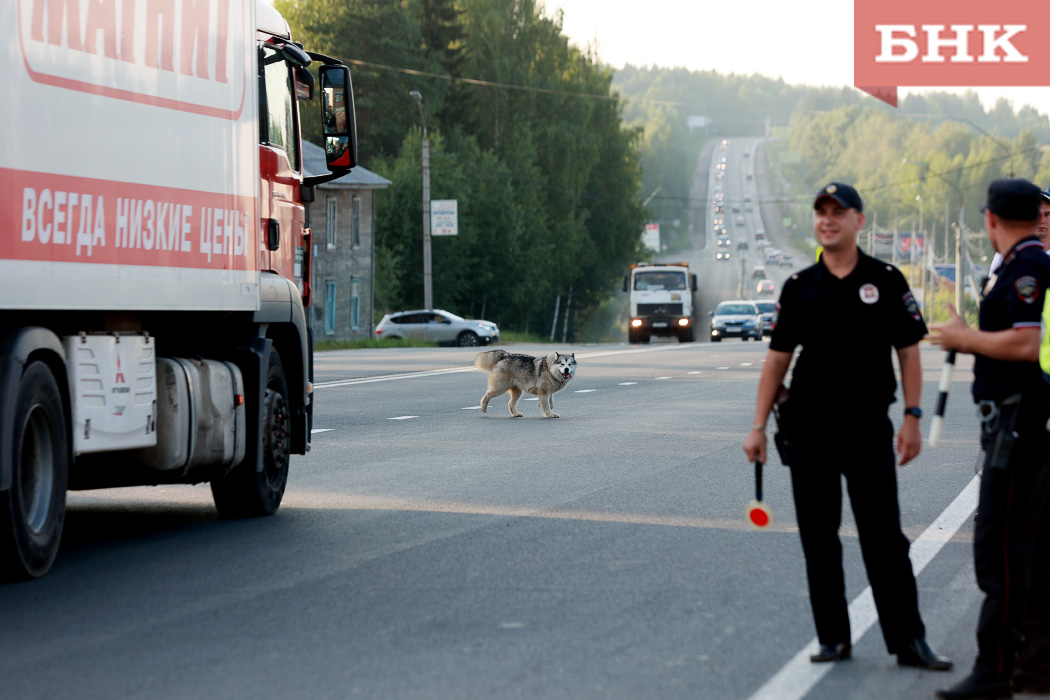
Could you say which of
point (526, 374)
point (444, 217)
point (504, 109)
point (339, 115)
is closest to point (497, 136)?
point (504, 109)

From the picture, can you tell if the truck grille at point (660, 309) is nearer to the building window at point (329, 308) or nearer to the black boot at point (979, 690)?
the building window at point (329, 308)

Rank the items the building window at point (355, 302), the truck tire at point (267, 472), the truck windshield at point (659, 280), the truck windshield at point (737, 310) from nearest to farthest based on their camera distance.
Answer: the truck tire at point (267, 472) → the truck windshield at point (659, 280) → the truck windshield at point (737, 310) → the building window at point (355, 302)

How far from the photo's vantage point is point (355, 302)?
64.3 metres

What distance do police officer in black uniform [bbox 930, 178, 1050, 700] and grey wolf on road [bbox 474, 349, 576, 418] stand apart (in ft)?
41.3

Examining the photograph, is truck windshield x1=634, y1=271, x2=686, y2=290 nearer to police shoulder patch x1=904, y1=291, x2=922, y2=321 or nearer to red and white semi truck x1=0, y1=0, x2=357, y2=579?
red and white semi truck x1=0, y1=0, x2=357, y2=579

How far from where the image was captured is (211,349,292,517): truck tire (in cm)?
945

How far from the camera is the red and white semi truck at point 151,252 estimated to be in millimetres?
7020

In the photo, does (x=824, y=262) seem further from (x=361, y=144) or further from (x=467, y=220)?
(x=361, y=144)

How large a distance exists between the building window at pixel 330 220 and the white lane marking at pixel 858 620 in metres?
53.1

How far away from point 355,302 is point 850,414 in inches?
2334

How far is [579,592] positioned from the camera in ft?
23.5

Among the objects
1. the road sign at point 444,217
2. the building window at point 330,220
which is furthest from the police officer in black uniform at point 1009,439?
the building window at point 330,220

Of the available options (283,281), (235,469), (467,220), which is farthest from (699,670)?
(467,220)

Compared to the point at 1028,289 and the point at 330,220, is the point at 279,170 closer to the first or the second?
the point at 1028,289
